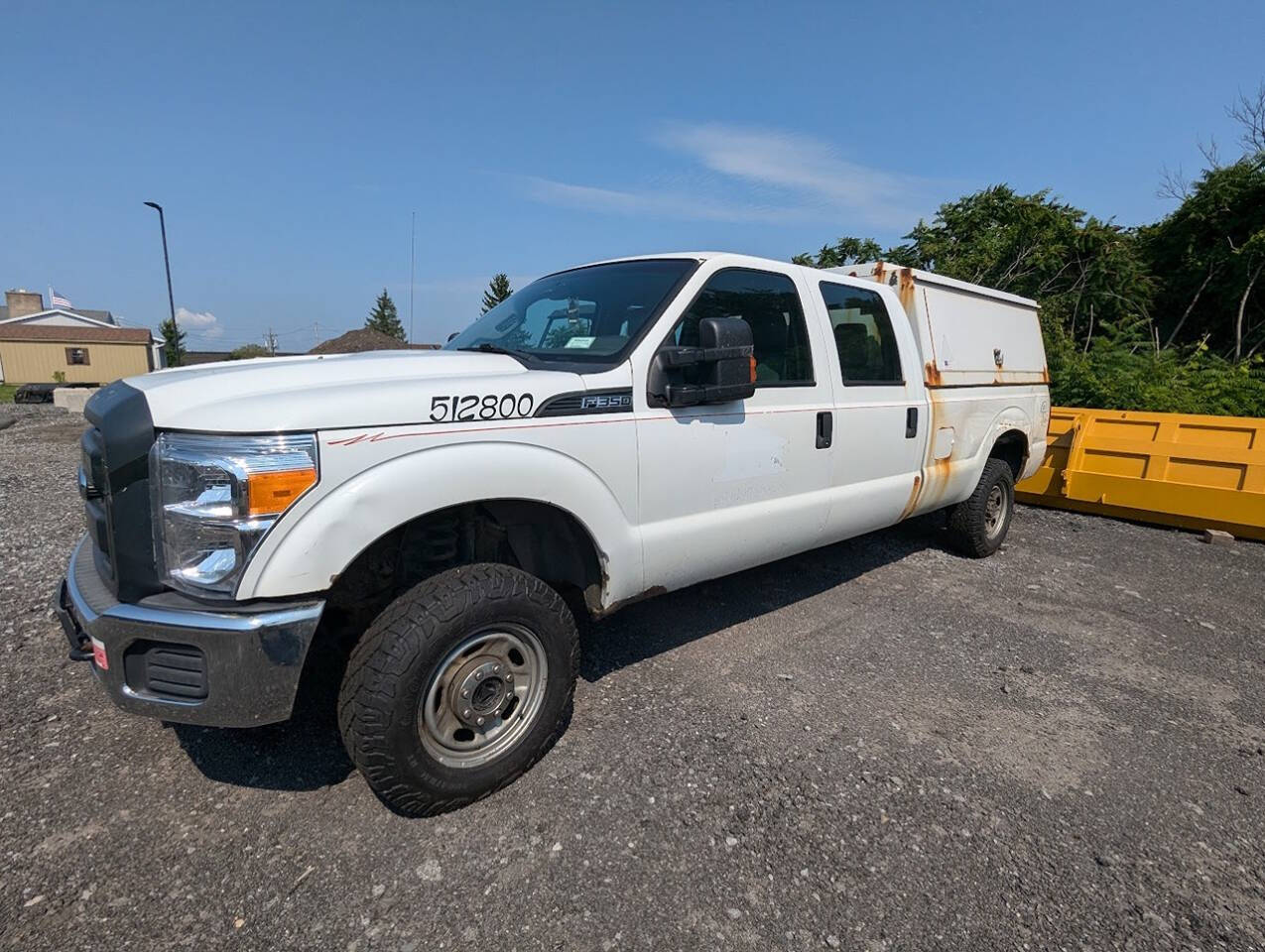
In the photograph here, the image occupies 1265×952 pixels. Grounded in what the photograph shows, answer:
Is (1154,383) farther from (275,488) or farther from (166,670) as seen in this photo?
(166,670)

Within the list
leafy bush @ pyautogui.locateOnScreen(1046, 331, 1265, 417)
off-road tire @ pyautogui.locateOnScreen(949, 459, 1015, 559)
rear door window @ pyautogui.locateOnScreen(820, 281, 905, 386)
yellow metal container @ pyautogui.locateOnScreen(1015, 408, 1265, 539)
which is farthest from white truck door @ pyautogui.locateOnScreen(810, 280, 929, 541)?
leafy bush @ pyautogui.locateOnScreen(1046, 331, 1265, 417)

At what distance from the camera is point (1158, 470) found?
6348 mm

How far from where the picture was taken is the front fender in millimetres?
1973

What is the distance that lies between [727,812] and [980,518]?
3740 mm

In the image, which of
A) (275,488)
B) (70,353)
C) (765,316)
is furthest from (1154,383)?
(70,353)

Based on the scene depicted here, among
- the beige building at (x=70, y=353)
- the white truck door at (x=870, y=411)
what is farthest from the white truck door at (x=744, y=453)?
the beige building at (x=70, y=353)

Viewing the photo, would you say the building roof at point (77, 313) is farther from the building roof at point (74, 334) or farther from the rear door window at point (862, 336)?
the rear door window at point (862, 336)

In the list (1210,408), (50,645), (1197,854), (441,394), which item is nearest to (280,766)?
(441,394)

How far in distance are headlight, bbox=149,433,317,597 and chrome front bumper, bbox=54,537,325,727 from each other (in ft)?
0.35

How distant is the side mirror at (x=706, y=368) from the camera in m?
2.72

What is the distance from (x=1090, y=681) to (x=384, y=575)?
341cm

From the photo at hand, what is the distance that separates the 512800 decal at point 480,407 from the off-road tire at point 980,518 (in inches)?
159

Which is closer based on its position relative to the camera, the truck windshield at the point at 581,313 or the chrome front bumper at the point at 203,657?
the chrome front bumper at the point at 203,657

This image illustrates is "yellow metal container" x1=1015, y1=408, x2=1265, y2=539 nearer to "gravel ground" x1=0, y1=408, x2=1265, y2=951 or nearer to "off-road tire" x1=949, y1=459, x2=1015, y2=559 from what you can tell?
"off-road tire" x1=949, y1=459, x2=1015, y2=559
